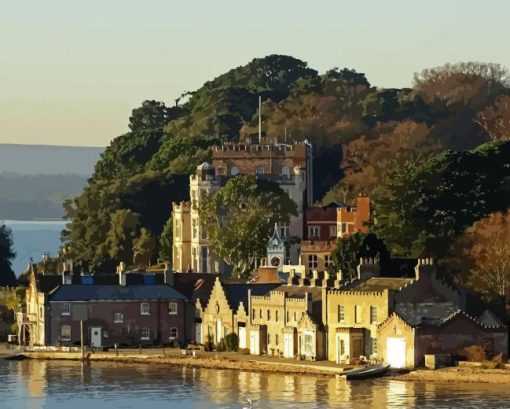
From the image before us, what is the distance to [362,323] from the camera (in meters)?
122

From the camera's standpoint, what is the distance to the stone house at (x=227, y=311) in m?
133

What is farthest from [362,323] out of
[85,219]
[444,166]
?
[85,219]

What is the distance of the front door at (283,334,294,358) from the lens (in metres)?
127

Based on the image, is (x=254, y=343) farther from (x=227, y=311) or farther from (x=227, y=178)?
(x=227, y=178)

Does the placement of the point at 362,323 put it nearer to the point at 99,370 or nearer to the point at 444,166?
the point at 99,370

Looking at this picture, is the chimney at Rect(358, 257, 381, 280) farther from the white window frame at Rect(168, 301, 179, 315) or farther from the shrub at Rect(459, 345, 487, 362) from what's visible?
the white window frame at Rect(168, 301, 179, 315)

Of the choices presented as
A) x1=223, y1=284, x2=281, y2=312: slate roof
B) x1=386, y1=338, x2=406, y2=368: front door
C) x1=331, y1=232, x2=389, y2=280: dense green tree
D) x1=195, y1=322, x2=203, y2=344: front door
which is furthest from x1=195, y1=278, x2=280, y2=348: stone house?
x1=386, y1=338, x2=406, y2=368: front door

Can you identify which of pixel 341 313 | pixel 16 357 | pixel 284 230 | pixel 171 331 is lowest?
pixel 16 357

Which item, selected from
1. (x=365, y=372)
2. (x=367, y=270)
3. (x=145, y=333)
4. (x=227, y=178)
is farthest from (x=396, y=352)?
(x=227, y=178)

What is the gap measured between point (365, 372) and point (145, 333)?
25594 mm

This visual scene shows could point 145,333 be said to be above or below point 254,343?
above

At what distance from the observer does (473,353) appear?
118125 mm

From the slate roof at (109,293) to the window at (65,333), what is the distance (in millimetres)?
1564

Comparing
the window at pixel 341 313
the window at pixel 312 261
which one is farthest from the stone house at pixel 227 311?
the window at pixel 312 261
